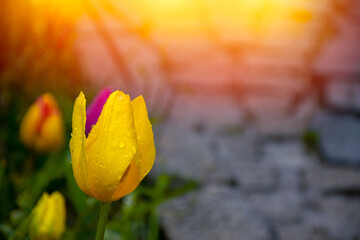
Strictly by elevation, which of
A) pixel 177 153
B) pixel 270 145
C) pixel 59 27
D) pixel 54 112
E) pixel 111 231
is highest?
pixel 59 27

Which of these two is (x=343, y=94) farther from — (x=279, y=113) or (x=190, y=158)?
(x=190, y=158)

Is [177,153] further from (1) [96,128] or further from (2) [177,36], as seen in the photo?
(2) [177,36]

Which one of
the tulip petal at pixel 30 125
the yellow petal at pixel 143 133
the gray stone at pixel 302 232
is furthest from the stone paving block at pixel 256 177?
the yellow petal at pixel 143 133

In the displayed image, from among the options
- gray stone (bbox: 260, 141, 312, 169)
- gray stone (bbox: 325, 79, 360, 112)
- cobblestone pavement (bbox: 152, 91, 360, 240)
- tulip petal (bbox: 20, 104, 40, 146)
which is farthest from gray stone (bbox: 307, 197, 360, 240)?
tulip petal (bbox: 20, 104, 40, 146)

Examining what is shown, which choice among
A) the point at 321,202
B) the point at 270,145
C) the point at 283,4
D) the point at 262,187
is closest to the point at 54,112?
the point at 262,187

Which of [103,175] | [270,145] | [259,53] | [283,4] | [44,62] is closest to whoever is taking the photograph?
[103,175]

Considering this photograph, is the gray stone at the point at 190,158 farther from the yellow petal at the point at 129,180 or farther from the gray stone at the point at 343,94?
the yellow petal at the point at 129,180

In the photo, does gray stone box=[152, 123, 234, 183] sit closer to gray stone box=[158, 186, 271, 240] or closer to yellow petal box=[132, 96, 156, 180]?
gray stone box=[158, 186, 271, 240]
